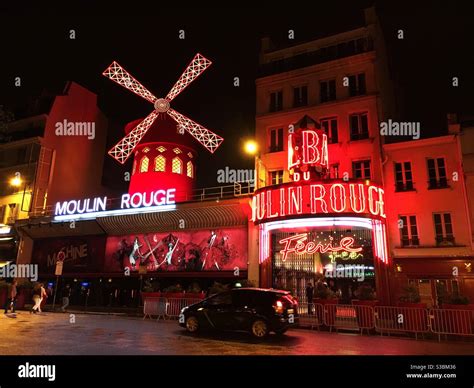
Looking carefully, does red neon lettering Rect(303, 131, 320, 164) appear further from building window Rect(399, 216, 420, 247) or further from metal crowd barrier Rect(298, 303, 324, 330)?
metal crowd barrier Rect(298, 303, 324, 330)

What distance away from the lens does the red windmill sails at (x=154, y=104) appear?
952 inches

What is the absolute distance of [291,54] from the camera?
21281 millimetres

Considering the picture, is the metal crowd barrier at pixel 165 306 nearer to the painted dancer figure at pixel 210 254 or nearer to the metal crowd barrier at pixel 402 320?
the painted dancer figure at pixel 210 254

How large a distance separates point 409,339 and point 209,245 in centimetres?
1097

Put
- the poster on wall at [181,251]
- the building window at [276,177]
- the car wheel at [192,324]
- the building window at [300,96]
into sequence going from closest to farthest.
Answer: the car wheel at [192,324] → the building window at [276,177] → the poster on wall at [181,251] → the building window at [300,96]

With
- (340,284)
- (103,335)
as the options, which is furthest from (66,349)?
(340,284)

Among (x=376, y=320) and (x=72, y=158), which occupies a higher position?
(x=72, y=158)

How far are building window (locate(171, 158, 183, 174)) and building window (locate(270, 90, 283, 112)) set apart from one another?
725cm

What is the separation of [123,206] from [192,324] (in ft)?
38.6

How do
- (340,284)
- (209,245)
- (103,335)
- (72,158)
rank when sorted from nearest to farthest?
(103,335) → (340,284) → (209,245) → (72,158)

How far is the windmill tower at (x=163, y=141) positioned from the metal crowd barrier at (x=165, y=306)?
8.57 m

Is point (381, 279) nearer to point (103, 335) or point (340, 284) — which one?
point (340, 284)

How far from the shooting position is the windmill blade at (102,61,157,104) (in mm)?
25000

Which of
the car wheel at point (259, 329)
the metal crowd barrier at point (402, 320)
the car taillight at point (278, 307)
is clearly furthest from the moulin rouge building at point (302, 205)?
the car wheel at point (259, 329)
